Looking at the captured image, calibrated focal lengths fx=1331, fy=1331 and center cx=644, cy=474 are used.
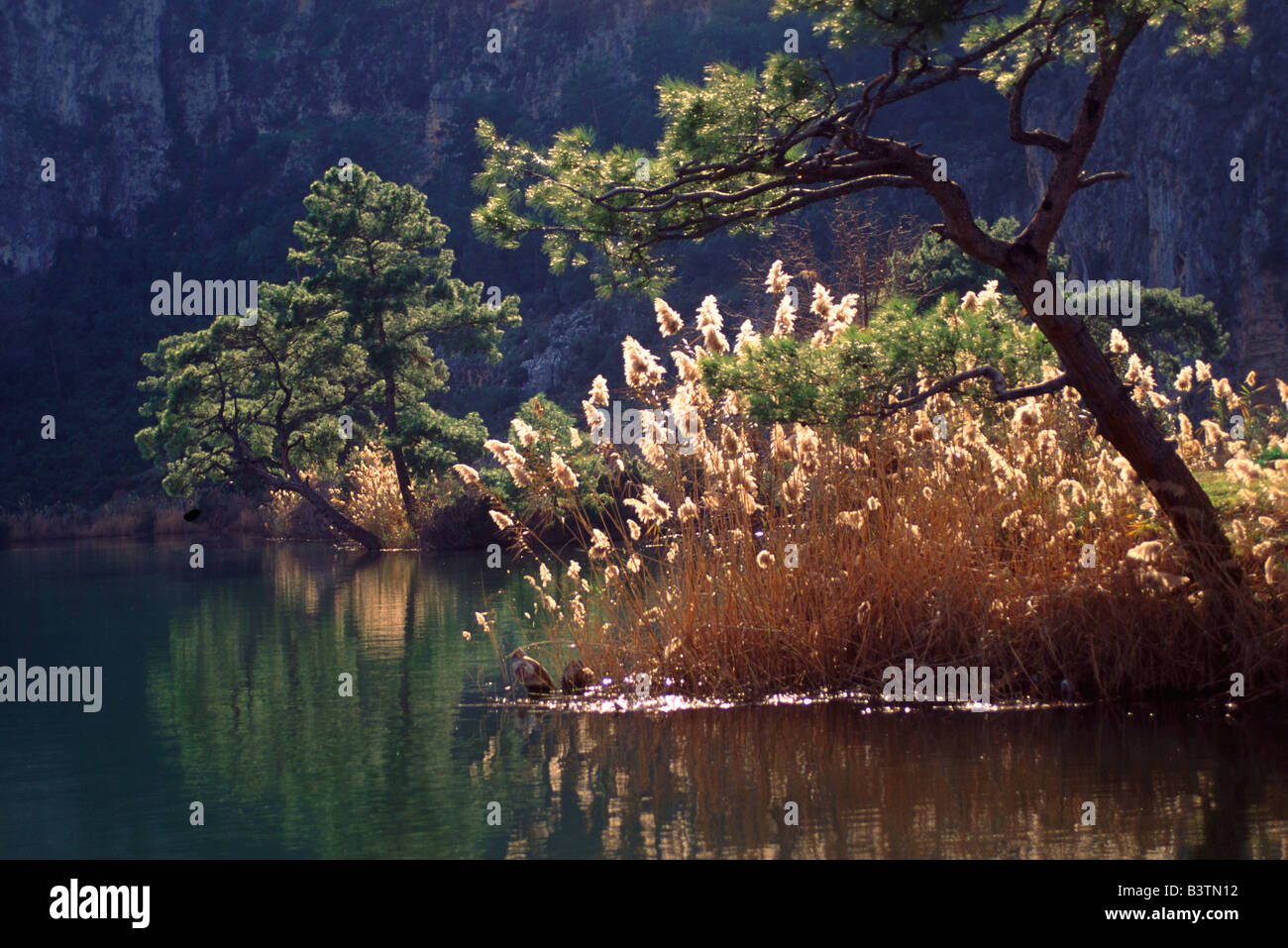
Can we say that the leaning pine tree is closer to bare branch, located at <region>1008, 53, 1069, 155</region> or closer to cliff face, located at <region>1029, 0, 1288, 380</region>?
bare branch, located at <region>1008, 53, 1069, 155</region>

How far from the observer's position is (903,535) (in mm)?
7426

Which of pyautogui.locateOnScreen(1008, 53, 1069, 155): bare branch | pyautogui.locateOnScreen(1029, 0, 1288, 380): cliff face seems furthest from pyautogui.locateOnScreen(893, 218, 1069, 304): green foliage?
pyautogui.locateOnScreen(1008, 53, 1069, 155): bare branch

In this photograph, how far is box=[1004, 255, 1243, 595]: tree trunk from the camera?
6.82m

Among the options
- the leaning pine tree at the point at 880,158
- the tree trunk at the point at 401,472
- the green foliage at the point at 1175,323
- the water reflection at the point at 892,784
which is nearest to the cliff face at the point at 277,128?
the tree trunk at the point at 401,472

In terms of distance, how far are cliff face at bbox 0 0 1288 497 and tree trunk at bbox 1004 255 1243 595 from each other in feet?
107

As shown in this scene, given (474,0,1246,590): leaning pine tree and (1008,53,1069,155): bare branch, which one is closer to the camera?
(474,0,1246,590): leaning pine tree

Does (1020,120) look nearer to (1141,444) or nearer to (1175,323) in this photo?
(1141,444)

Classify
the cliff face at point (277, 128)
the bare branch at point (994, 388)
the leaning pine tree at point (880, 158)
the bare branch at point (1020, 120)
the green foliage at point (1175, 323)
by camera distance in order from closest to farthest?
1. the bare branch at point (994, 388)
2. the leaning pine tree at point (880, 158)
3. the bare branch at point (1020, 120)
4. the green foliage at point (1175, 323)
5. the cliff face at point (277, 128)

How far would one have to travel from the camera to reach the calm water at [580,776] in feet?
16.7

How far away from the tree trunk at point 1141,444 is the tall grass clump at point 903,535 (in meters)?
0.11

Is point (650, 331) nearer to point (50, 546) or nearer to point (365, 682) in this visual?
point (50, 546)

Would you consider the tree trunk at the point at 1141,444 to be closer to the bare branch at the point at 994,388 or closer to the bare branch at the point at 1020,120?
the bare branch at the point at 994,388
